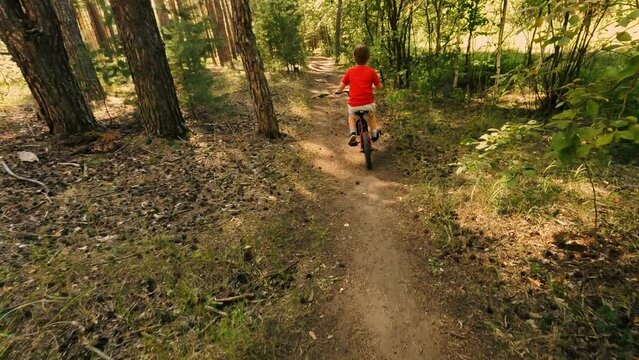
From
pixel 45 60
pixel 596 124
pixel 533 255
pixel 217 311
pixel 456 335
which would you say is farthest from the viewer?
pixel 45 60

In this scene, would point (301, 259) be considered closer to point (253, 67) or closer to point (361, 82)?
point (361, 82)

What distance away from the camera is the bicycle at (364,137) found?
22.0ft

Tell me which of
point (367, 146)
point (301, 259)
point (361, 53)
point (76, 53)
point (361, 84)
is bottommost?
point (301, 259)

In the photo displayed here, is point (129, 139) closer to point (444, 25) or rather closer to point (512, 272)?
point (512, 272)

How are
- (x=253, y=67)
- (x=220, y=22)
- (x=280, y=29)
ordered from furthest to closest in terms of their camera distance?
(x=220, y=22), (x=280, y=29), (x=253, y=67)

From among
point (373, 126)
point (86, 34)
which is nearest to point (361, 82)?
point (373, 126)

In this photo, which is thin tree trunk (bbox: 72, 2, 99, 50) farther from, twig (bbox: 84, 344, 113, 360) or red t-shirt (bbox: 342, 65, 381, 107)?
twig (bbox: 84, 344, 113, 360)

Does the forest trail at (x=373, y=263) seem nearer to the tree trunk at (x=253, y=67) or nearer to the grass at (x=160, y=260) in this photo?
the grass at (x=160, y=260)

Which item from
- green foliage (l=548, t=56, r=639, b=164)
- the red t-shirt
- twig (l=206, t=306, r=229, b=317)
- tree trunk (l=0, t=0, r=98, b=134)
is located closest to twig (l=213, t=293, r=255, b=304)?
twig (l=206, t=306, r=229, b=317)

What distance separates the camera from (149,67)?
6949 millimetres

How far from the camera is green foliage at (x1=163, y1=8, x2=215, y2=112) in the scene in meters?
8.00

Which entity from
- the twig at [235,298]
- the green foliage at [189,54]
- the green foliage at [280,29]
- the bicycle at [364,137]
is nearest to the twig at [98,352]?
the twig at [235,298]

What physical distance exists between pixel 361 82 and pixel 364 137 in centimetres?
117

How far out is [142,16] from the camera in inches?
264
